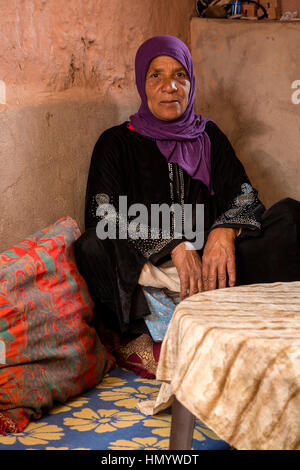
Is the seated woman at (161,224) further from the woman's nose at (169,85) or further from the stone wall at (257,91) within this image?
the stone wall at (257,91)

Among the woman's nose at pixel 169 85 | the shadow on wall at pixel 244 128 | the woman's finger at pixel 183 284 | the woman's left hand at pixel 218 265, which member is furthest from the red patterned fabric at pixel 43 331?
the shadow on wall at pixel 244 128

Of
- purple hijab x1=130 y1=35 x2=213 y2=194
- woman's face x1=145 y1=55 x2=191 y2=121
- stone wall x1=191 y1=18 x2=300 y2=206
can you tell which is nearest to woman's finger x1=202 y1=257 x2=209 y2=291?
purple hijab x1=130 y1=35 x2=213 y2=194

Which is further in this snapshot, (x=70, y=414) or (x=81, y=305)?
(x=81, y=305)

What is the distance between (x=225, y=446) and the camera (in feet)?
5.62

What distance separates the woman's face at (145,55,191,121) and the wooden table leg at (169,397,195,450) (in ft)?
5.65

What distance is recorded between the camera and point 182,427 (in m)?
1.30

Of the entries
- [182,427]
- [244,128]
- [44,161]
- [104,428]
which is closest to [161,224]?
[44,161]

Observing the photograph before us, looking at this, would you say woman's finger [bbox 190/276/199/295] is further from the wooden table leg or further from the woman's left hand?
the wooden table leg

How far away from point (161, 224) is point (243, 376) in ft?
5.14

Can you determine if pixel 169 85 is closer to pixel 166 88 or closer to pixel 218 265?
pixel 166 88

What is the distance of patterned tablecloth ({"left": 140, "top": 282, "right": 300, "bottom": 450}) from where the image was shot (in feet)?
3.54
